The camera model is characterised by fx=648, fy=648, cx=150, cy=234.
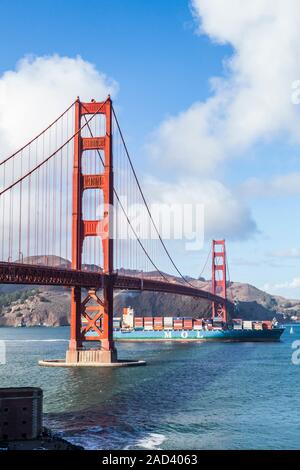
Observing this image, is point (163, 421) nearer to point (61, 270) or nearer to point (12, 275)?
point (12, 275)

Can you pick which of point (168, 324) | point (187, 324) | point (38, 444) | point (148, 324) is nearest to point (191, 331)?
point (187, 324)

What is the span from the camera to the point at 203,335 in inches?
4825

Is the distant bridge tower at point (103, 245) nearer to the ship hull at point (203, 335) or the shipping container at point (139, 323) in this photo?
the ship hull at point (203, 335)

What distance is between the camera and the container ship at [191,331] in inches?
4796

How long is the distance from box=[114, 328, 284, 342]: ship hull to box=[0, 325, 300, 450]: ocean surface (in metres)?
52.6

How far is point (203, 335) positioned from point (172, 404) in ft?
274

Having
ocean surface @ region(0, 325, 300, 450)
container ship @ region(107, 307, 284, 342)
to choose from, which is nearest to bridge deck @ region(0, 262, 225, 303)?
ocean surface @ region(0, 325, 300, 450)

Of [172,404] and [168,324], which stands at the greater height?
[168,324]

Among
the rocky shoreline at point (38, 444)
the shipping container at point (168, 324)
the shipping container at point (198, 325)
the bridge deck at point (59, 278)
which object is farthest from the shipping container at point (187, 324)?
the rocky shoreline at point (38, 444)

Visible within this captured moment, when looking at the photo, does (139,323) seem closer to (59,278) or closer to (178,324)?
(178,324)

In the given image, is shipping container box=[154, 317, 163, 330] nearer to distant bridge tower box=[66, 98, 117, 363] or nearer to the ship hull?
the ship hull

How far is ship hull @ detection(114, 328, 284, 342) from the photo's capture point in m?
121
